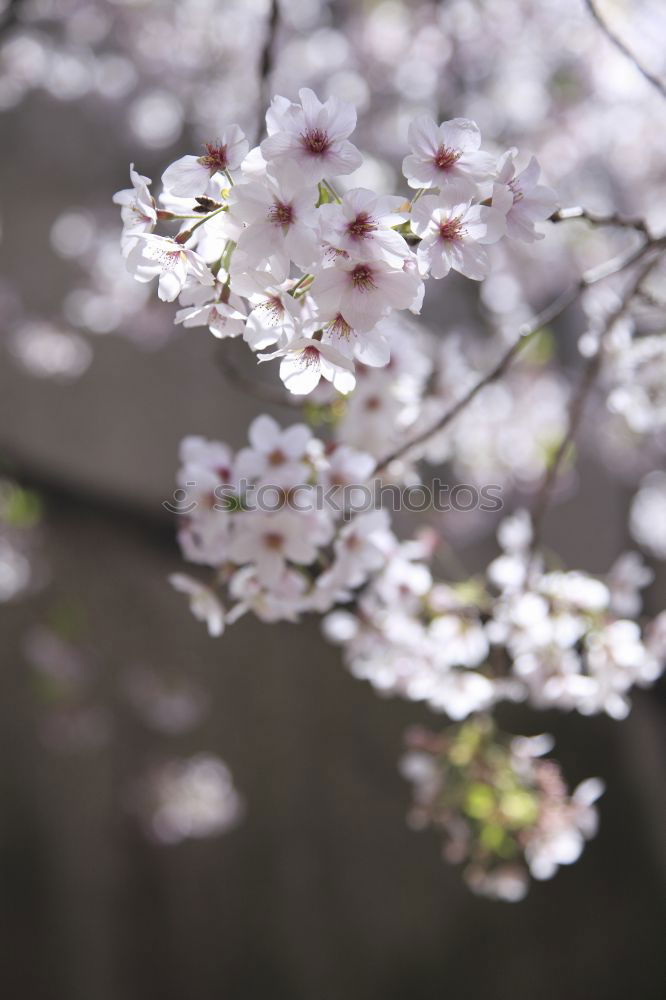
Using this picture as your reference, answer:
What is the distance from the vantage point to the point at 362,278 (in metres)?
0.70

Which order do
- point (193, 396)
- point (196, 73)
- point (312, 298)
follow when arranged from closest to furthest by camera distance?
point (312, 298)
point (193, 396)
point (196, 73)

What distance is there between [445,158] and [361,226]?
0.36ft

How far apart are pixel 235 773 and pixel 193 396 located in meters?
1.47

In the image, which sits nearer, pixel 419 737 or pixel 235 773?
pixel 419 737

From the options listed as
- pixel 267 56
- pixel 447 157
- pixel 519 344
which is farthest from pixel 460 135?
pixel 267 56

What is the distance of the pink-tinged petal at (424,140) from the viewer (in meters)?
0.72

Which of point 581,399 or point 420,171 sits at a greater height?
point 581,399

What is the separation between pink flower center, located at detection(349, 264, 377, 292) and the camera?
2.28ft

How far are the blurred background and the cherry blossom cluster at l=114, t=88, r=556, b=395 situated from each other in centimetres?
208

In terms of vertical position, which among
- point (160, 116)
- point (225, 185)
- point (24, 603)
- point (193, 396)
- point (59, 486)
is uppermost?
point (160, 116)

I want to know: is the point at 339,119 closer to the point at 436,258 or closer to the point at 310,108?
the point at 310,108

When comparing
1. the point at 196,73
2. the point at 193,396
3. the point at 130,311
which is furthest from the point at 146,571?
Result: the point at 196,73

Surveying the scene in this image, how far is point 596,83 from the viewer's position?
3.55 meters

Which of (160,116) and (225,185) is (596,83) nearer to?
(160,116)
